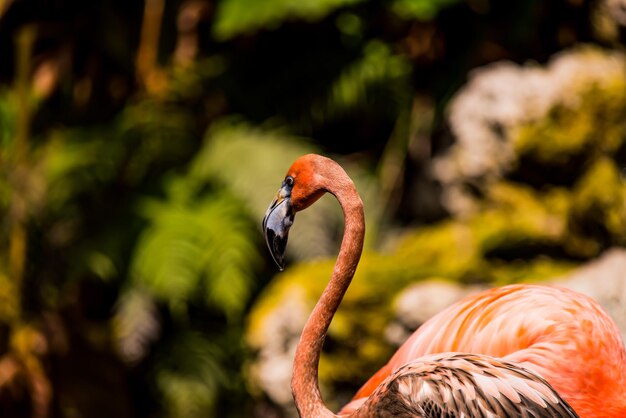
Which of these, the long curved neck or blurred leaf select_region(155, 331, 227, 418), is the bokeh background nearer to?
blurred leaf select_region(155, 331, 227, 418)

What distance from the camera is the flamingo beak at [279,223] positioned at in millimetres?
2395

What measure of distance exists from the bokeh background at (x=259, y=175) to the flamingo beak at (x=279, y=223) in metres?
1.73

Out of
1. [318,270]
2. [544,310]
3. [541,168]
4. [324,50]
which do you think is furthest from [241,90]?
[544,310]

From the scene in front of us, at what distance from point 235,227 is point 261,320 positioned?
0.82m

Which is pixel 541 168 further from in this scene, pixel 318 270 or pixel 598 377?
pixel 598 377

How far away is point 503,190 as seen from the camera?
15.6ft

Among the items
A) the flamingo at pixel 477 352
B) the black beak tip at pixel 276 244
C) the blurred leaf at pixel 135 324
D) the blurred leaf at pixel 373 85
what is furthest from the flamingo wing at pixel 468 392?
the blurred leaf at pixel 373 85

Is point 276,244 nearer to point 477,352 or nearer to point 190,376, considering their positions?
point 477,352

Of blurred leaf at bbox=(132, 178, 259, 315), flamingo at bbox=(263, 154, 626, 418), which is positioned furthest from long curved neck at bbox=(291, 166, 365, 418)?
blurred leaf at bbox=(132, 178, 259, 315)

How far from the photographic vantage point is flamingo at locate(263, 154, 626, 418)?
2.02 m

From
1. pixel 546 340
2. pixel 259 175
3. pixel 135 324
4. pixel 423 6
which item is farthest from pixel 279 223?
pixel 423 6

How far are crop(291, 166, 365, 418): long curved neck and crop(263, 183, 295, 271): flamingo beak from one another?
4.9 inches

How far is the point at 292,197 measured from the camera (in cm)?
241

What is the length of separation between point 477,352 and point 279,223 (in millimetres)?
589
